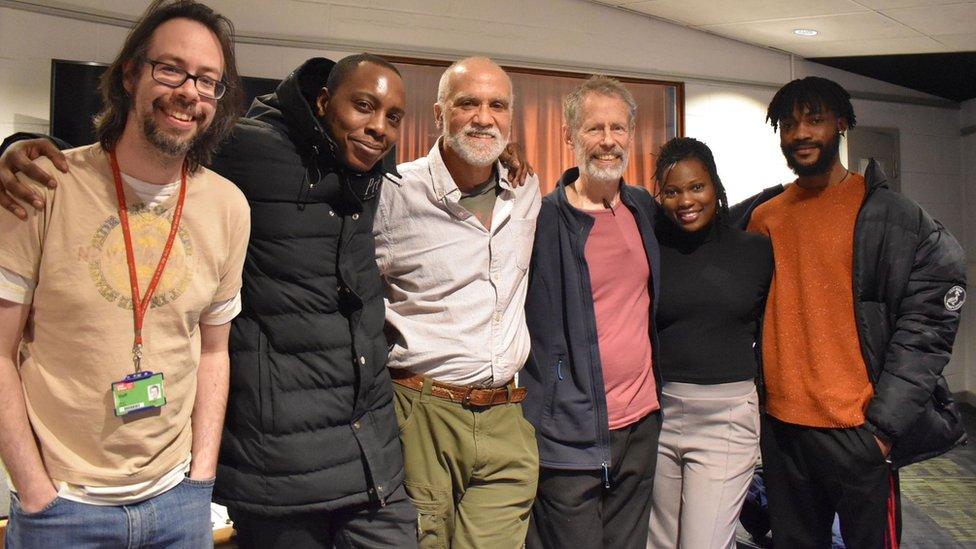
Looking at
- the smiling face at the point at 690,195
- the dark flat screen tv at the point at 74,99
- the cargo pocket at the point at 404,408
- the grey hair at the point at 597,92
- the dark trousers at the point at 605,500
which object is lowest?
the dark trousers at the point at 605,500

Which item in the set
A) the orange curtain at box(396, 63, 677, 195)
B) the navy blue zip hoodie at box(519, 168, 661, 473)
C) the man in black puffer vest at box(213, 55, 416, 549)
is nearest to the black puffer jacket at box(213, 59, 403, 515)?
the man in black puffer vest at box(213, 55, 416, 549)

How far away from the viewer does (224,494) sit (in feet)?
5.89

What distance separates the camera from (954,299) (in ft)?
8.02

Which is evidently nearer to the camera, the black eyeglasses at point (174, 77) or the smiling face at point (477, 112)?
the black eyeglasses at point (174, 77)

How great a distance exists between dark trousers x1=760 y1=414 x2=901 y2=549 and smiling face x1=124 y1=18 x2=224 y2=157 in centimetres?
201

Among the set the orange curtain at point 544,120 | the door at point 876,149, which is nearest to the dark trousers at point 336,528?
the orange curtain at point 544,120

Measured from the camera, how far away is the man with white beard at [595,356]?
2.36 metres

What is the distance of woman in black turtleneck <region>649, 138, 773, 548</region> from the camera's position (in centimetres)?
247

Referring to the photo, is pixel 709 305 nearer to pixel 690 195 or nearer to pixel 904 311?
pixel 690 195

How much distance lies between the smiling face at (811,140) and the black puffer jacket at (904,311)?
177 millimetres

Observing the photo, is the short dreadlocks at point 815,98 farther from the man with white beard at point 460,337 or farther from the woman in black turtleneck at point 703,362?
the man with white beard at point 460,337

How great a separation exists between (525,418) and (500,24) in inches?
129

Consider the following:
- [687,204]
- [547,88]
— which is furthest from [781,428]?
[547,88]

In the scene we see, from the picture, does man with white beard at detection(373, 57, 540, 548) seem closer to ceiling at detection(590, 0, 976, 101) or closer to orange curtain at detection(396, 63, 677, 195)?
orange curtain at detection(396, 63, 677, 195)
